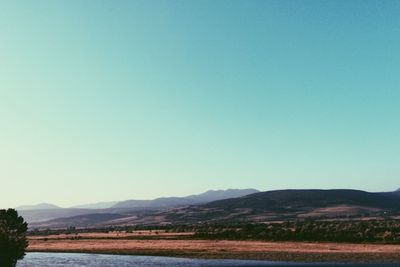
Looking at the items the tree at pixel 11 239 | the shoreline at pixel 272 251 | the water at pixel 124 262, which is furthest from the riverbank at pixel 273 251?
the tree at pixel 11 239

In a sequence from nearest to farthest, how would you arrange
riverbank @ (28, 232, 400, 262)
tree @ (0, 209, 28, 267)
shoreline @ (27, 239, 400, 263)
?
1. tree @ (0, 209, 28, 267)
2. shoreline @ (27, 239, 400, 263)
3. riverbank @ (28, 232, 400, 262)

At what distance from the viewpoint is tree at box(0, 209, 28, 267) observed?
161ft

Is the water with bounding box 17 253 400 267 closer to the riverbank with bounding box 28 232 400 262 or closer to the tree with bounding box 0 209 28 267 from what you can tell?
the riverbank with bounding box 28 232 400 262

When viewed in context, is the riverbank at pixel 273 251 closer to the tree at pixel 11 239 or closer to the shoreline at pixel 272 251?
the shoreline at pixel 272 251

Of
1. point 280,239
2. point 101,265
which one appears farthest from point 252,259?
point 280,239

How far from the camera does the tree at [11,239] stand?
4922 centimetres

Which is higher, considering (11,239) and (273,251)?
(11,239)

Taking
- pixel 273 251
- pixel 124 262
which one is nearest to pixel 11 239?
pixel 124 262

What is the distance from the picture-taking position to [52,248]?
327 ft

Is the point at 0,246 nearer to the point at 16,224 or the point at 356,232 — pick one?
the point at 16,224

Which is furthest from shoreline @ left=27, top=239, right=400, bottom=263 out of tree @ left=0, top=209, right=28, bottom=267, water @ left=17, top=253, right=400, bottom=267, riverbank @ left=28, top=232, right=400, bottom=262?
tree @ left=0, top=209, right=28, bottom=267

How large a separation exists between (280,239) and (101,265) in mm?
44974

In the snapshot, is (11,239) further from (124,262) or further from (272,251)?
(272,251)

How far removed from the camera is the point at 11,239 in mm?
51469
